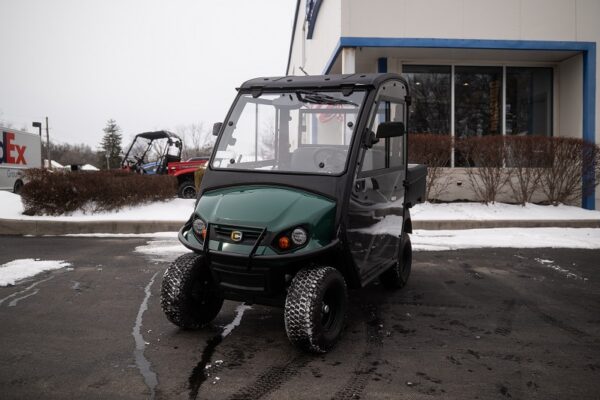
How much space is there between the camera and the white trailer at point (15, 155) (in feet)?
70.2

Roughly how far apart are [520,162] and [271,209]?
29.7ft

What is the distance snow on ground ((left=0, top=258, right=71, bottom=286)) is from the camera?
234 inches

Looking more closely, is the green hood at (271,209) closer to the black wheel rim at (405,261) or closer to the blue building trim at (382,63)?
the black wheel rim at (405,261)

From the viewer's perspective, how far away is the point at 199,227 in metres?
3.95

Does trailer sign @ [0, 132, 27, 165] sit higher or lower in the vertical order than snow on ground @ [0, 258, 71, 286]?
higher

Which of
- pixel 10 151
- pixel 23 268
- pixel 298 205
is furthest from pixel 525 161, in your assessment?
pixel 10 151

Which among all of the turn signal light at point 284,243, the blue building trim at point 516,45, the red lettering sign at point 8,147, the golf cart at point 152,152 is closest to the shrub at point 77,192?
the blue building trim at point 516,45

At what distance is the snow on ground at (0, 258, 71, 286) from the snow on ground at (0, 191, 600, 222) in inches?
133

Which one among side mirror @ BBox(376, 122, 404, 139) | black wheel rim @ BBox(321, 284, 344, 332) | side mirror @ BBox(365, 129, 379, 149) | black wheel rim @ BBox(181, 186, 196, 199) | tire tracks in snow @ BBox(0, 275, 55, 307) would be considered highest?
side mirror @ BBox(376, 122, 404, 139)

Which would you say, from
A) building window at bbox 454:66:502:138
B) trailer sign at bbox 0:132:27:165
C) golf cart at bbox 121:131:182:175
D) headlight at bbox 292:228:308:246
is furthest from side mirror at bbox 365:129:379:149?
trailer sign at bbox 0:132:27:165

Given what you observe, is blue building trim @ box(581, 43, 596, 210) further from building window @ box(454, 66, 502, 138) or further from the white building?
building window @ box(454, 66, 502, 138)

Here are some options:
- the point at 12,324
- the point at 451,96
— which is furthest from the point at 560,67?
the point at 12,324

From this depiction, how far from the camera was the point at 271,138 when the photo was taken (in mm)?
4770

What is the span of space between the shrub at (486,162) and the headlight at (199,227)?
8.65 m
